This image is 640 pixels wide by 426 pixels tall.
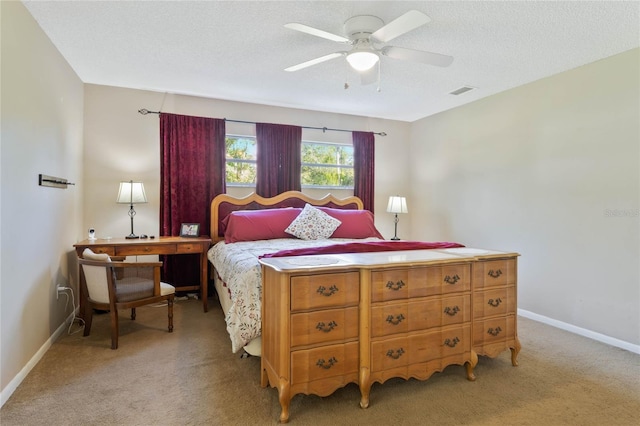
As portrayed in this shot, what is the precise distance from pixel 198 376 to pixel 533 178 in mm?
3785

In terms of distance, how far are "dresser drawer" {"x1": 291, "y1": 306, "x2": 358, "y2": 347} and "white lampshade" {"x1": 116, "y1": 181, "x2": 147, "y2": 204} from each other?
2835mm

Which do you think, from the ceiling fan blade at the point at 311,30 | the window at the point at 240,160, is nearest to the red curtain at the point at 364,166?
the window at the point at 240,160

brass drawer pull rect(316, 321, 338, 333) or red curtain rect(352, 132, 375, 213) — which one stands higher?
red curtain rect(352, 132, 375, 213)

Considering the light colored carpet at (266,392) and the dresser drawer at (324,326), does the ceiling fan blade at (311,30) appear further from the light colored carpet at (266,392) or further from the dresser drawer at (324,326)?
the light colored carpet at (266,392)

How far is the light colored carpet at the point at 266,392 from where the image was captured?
195cm

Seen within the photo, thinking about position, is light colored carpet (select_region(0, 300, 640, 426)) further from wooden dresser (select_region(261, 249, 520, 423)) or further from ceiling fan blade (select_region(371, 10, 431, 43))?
ceiling fan blade (select_region(371, 10, 431, 43))

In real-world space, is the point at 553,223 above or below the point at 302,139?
below

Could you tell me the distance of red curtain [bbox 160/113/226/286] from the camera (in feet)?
14.1

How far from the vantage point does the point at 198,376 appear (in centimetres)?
241

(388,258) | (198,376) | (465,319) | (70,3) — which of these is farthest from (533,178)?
(70,3)

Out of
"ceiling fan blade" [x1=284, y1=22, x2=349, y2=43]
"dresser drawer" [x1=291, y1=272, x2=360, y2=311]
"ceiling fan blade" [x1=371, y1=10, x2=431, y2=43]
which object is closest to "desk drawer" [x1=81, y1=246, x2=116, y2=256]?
"dresser drawer" [x1=291, y1=272, x2=360, y2=311]

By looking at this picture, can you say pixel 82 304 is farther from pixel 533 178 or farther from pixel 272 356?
pixel 533 178

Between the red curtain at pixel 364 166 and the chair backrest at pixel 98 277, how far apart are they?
3.47 metres

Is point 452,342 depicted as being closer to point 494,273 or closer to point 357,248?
point 494,273
